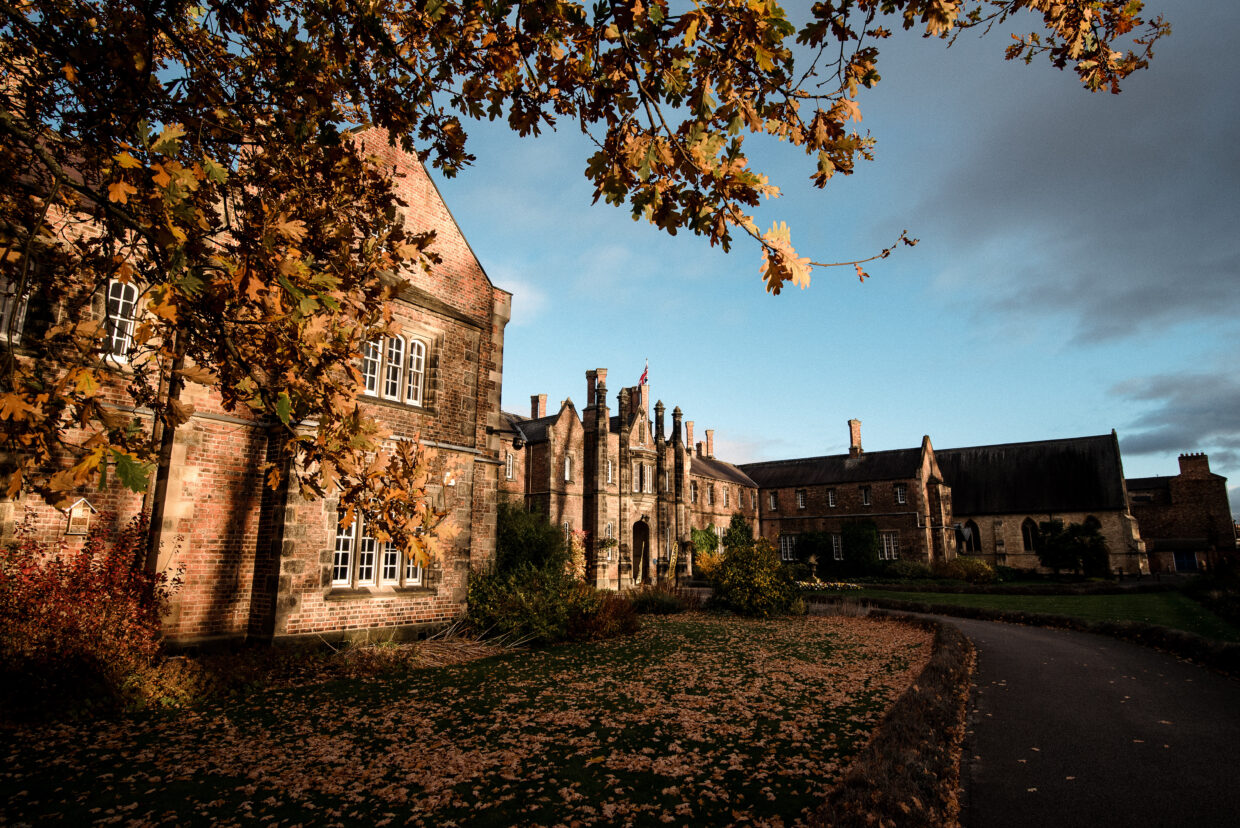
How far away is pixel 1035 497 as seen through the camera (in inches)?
1785

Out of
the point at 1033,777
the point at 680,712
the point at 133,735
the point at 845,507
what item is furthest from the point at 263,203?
the point at 845,507

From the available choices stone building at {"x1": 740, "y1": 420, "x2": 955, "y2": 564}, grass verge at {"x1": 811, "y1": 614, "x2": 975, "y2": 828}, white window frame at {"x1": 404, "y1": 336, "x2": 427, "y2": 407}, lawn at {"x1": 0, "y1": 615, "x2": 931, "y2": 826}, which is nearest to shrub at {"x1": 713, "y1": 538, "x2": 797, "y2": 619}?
lawn at {"x1": 0, "y1": 615, "x2": 931, "y2": 826}

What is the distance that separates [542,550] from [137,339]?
70.5ft

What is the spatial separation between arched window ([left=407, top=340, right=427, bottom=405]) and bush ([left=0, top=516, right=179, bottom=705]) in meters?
6.29

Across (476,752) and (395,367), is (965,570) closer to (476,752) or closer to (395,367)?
(395,367)

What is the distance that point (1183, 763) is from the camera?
661 cm

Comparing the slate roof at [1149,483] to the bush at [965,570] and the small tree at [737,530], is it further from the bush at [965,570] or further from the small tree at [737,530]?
the small tree at [737,530]

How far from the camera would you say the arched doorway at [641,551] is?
3816 cm

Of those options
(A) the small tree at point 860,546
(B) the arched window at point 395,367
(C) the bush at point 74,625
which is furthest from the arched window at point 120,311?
(A) the small tree at point 860,546

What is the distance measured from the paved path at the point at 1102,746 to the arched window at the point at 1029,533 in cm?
3680

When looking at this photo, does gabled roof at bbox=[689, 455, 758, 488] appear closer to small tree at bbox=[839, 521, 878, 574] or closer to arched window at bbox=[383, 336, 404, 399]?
small tree at bbox=[839, 521, 878, 574]

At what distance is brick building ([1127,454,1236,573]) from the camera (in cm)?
4831

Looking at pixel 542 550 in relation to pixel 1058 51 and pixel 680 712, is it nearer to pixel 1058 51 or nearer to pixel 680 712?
pixel 680 712

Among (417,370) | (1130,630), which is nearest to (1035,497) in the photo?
(1130,630)
